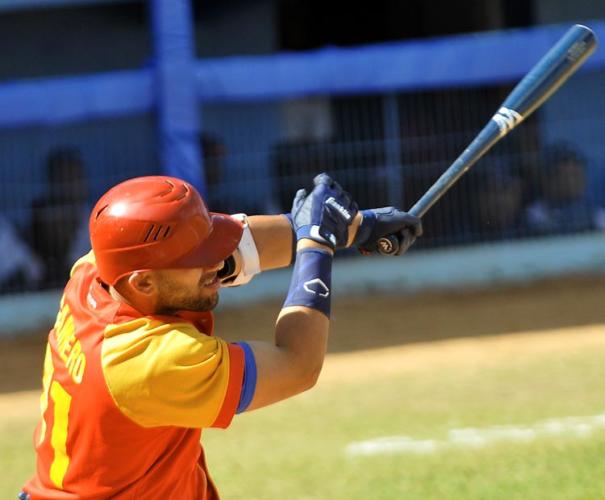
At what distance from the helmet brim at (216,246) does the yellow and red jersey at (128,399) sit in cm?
18

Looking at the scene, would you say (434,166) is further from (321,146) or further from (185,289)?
(185,289)

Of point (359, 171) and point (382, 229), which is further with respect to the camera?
point (359, 171)

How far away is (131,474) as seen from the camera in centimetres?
301

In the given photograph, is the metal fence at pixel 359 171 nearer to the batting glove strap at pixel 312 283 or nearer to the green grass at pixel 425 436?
the green grass at pixel 425 436

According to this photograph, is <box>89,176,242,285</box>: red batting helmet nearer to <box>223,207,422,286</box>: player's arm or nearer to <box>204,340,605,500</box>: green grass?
<box>223,207,422,286</box>: player's arm

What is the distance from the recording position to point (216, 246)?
302cm

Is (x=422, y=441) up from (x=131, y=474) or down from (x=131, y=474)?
down

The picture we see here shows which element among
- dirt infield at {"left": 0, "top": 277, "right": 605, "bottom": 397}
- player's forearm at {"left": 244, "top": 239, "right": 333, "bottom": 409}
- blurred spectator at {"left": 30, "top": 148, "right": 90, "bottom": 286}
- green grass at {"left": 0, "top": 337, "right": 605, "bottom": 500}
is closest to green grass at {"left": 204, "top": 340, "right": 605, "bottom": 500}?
green grass at {"left": 0, "top": 337, "right": 605, "bottom": 500}

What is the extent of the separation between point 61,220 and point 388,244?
310 inches

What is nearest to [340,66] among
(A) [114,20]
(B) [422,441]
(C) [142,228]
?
(A) [114,20]

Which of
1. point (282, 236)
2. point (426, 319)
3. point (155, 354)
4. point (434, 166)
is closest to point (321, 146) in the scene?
point (434, 166)

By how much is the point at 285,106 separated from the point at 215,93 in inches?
72.0

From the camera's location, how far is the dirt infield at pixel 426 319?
9.55 m

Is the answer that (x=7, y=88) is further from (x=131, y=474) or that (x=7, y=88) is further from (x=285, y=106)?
(x=131, y=474)
